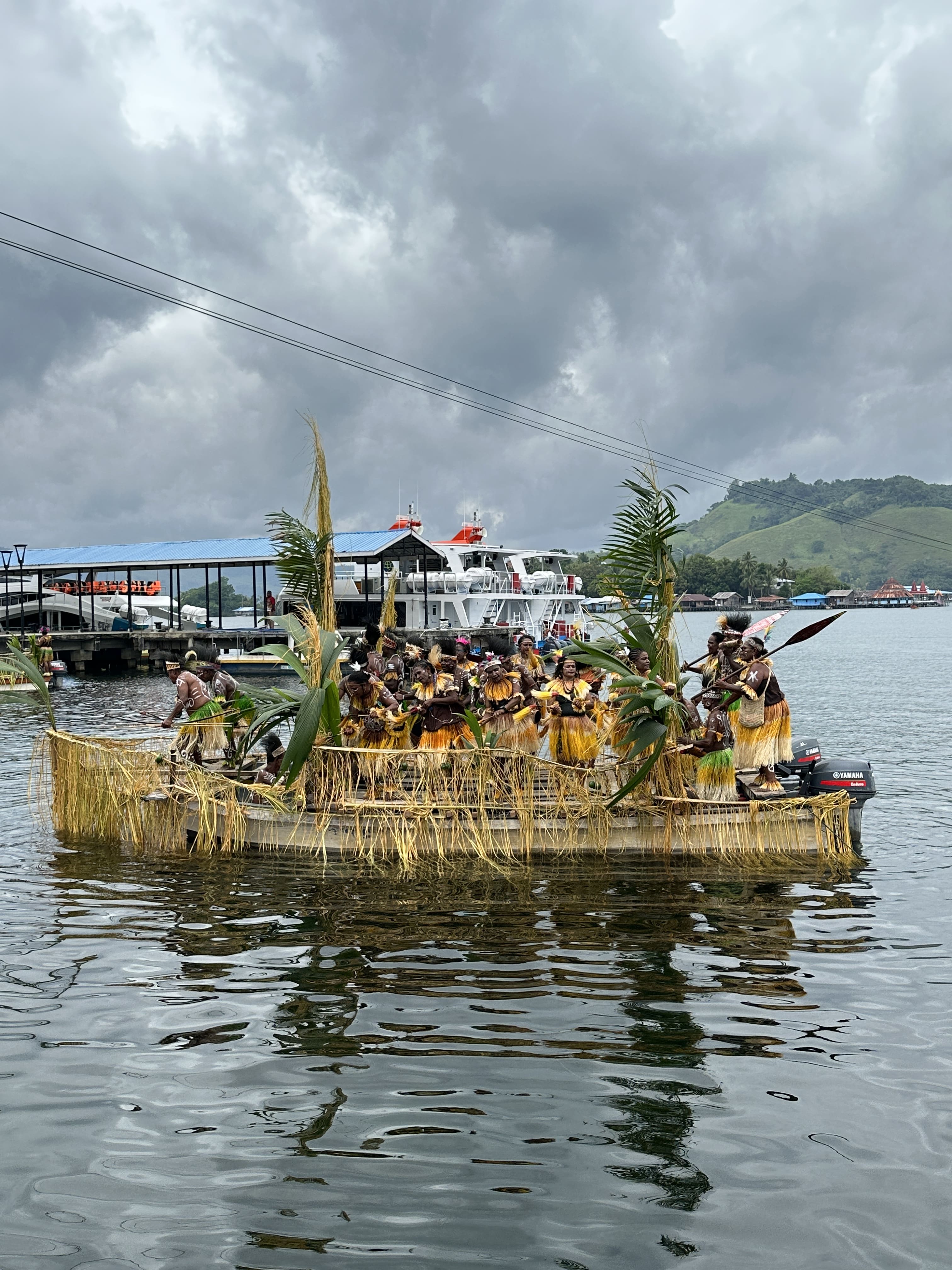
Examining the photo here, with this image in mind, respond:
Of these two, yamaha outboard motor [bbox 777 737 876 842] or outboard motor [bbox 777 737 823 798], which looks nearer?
yamaha outboard motor [bbox 777 737 876 842]

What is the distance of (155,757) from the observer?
43.0ft

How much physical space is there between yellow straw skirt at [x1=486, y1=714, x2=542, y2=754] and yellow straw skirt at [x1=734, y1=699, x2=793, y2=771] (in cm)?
337

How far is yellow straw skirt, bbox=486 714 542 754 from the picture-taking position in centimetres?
1503

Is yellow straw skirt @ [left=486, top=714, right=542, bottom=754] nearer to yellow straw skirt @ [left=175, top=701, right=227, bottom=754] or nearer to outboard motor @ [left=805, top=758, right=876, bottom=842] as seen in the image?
yellow straw skirt @ [left=175, top=701, right=227, bottom=754]

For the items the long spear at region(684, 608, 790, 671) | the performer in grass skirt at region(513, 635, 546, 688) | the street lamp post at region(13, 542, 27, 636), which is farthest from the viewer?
the street lamp post at region(13, 542, 27, 636)

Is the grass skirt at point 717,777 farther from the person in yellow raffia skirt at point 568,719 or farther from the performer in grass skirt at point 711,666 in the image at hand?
the person in yellow raffia skirt at point 568,719

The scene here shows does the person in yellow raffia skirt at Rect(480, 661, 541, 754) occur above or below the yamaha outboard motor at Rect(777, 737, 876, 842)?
above

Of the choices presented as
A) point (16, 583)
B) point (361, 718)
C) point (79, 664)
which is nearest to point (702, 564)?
point (16, 583)

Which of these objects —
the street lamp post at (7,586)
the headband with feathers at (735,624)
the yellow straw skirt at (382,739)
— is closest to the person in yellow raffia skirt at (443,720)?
the yellow straw skirt at (382,739)

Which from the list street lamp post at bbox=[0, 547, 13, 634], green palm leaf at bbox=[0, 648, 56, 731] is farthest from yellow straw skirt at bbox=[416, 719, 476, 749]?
street lamp post at bbox=[0, 547, 13, 634]

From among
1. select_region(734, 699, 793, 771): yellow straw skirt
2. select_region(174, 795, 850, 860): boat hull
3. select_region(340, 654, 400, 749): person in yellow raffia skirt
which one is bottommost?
select_region(174, 795, 850, 860): boat hull

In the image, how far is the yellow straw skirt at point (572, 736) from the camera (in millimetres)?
14438

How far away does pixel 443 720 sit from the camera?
13.9 m

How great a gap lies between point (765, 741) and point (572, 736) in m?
2.93
